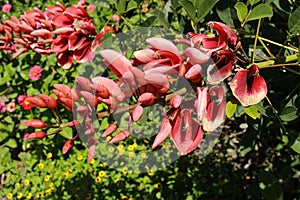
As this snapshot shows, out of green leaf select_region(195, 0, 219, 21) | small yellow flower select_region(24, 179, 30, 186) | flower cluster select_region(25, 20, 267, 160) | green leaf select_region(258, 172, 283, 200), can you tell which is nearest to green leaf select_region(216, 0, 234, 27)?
green leaf select_region(195, 0, 219, 21)

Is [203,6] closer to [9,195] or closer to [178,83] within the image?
[178,83]

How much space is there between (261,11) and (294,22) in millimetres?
121

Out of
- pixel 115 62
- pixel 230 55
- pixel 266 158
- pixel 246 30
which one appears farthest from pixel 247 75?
pixel 266 158

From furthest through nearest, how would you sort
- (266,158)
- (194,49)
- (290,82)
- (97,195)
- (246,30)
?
(266,158)
(97,195)
(290,82)
(246,30)
(194,49)

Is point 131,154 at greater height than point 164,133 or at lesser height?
lesser

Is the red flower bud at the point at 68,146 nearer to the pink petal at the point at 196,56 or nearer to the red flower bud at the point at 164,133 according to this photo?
the red flower bud at the point at 164,133

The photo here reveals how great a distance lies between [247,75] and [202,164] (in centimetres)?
184

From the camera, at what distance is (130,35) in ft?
3.74

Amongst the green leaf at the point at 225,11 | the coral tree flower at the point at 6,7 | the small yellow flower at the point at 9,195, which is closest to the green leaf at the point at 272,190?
the green leaf at the point at 225,11

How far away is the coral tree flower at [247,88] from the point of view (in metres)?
0.69

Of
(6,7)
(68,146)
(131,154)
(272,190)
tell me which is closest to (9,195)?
(131,154)

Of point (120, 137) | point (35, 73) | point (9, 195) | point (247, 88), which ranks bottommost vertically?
point (9, 195)

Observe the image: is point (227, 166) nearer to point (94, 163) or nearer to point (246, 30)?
point (94, 163)

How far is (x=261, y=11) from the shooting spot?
76cm
